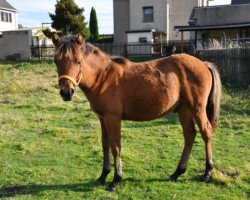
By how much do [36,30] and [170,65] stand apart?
51.5 metres

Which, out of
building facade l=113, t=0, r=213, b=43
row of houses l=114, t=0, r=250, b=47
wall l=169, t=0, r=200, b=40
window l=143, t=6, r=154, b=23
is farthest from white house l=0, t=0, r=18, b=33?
wall l=169, t=0, r=200, b=40

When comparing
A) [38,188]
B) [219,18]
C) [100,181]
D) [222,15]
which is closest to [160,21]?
[219,18]

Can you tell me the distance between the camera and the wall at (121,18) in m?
39.0

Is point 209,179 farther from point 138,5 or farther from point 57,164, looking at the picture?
point 138,5

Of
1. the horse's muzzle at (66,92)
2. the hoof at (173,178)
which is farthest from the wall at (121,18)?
the horse's muzzle at (66,92)

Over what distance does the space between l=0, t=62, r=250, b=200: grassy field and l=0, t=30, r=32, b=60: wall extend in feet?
79.1

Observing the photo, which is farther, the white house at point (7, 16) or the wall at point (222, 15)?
the white house at point (7, 16)

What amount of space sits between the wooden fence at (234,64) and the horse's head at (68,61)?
10.3 metres

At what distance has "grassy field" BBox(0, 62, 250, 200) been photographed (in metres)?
4.75

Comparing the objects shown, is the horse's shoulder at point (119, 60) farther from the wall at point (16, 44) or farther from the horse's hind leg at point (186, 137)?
the wall at point (16, 44)

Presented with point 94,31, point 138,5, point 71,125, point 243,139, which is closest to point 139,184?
point 243,139

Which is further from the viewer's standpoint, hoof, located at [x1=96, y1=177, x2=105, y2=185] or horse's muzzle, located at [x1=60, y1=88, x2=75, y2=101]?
hoof, located at [x1=96, y1=177, x2=105, y2=185]

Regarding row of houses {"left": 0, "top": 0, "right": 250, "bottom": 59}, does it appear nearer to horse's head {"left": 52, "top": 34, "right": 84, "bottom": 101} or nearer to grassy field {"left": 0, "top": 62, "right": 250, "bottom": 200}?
grassy field {"left": 0, "top": 62, "right": 250, "bottom": 200}

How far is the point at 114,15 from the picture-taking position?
39.4 metres
